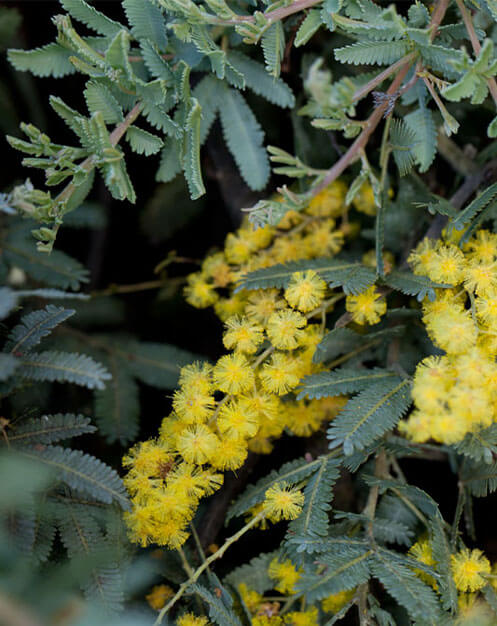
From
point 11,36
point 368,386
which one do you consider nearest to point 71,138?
point 11,36

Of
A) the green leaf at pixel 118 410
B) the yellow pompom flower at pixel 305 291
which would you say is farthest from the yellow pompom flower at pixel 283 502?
the green leaf at pixel 118 410

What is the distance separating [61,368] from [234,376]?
1.03 ft

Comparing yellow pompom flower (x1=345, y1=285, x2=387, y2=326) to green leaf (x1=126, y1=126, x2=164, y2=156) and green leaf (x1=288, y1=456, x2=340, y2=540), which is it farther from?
green leaf (x1=126, y1=126, x2=164, y2=156)

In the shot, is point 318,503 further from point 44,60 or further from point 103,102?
point 44,60

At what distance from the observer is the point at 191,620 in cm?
112

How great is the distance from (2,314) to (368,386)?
0.68m

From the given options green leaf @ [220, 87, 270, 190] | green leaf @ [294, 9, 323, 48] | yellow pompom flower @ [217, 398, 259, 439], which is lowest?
yellow pompom flower @ [217, 398, 259, 439]

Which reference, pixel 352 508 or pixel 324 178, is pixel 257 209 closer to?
pixel 324 178

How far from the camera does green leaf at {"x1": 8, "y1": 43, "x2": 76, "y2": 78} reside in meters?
1.11

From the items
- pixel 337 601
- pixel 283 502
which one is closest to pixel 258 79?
pixel 283 502

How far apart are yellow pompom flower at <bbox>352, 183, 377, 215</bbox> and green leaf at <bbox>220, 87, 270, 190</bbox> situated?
29 cm

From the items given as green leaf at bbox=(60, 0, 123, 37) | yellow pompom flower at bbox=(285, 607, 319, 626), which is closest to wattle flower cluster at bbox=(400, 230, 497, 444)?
yellow pompom flower at bbox=(285, 607, 319, 626)

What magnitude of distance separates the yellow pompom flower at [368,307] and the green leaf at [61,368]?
0.51 m

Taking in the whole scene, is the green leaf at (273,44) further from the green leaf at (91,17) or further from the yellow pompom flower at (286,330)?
the yellow pompom flower at (286,330)
